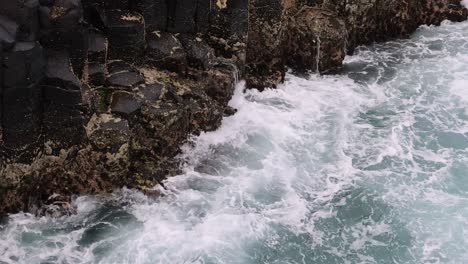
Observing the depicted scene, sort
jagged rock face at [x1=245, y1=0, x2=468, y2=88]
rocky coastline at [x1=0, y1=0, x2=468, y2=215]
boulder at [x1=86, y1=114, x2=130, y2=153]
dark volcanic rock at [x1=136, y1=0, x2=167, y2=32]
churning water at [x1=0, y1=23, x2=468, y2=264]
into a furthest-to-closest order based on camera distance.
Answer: jagged rock face at [x1=245, y1=0, x2=468, y2=88], dark volcanic rock at [x1=136, y1=0, x2=167, y2=32], boulder at [x1=86, y1=114, x2=130, y2=153], churning water at [x1=0, y1=23, x2=468, y2=264], rocky coastline at [x1=0, y1=0, x2=468, y2=215]

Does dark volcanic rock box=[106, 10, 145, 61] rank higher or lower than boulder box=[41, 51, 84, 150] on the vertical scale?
higher

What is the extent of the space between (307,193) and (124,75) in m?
5.44

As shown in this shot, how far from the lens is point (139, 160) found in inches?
639

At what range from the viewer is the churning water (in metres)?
14.8

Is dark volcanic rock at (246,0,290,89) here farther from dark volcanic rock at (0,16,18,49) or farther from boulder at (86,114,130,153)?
dark volcanic rock at (0,16,18,49)

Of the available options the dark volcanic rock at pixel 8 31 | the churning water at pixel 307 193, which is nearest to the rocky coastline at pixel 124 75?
the dark volcanic rock at pixel 8 31

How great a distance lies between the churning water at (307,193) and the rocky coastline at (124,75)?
56cm

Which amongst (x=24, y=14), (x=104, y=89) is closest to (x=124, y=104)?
(x=104, y=89)

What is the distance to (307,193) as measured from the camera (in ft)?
54.5

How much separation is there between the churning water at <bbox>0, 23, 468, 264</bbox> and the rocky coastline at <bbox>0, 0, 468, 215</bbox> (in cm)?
56

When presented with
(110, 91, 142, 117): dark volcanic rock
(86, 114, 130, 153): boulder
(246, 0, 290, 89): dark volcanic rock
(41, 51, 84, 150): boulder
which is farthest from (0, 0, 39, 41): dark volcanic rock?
(246, 0, 290, 89): dark volcanic rock

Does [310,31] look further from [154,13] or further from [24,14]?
[24,14]

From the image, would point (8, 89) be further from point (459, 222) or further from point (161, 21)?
point (459, 222)

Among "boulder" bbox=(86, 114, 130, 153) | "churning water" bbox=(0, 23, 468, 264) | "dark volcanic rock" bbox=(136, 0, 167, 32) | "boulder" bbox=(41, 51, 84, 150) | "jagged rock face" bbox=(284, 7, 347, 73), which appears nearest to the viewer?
"boulder" bbox=(41, 51, 84, 150)
